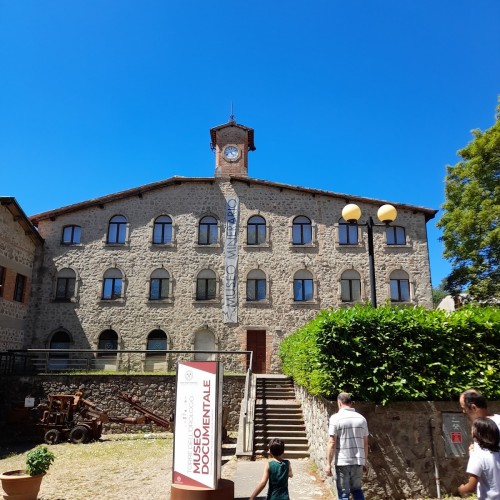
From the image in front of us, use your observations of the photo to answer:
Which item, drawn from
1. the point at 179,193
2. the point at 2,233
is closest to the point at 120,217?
the point at 179,193

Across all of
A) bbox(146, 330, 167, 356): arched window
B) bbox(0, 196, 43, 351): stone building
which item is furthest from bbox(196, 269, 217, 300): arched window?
bbox(0, 196, 43, 351): stone building

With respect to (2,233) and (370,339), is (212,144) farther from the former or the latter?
(370,339)

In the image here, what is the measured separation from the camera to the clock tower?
80.3 feet

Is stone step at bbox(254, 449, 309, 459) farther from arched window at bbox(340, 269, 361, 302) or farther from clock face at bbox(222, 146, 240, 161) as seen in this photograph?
clock face at bbox(222, 146, 240, 161)

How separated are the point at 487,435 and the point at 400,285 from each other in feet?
62.8

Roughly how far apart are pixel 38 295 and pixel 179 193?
30.3ft

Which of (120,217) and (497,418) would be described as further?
(120,217)

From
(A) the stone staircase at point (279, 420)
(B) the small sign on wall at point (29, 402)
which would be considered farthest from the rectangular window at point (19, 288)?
(A) the stone staircase at point (279, 420)

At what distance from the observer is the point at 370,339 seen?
27.5 ft

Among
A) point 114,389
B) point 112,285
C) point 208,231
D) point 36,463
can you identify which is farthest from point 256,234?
point 36,463

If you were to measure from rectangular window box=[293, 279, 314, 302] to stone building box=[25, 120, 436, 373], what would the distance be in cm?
5

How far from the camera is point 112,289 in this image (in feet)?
74.2

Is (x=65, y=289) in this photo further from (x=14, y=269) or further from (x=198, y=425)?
(x=198, y=425)

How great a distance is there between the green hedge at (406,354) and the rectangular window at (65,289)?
17.7 meters
